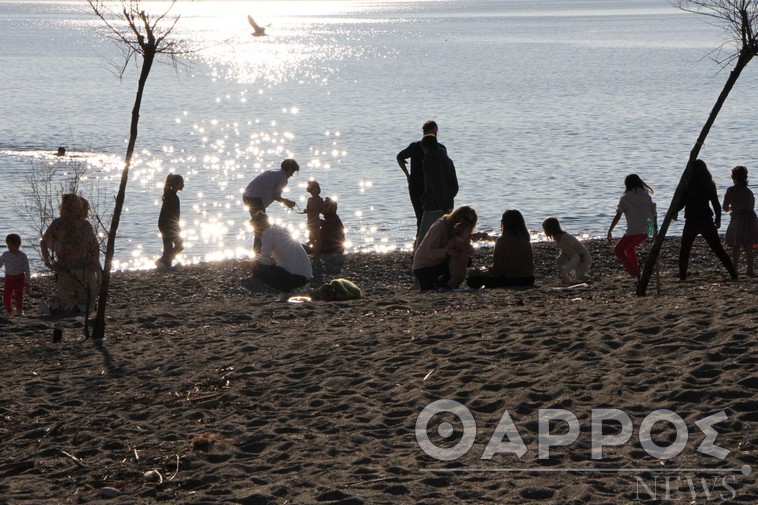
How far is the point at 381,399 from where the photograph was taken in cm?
742

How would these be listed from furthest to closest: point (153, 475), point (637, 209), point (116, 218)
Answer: point (637, 209) < point (116, 218) < point (153, 475)

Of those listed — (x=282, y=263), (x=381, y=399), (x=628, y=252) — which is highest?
(x=628, y=252)

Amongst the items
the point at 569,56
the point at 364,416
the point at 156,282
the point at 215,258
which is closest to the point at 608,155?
the point at 215,258

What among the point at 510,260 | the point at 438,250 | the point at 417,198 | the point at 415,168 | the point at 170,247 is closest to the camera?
the point at 438,250

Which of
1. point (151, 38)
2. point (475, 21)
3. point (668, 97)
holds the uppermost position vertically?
point (475, 21)

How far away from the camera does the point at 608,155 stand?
34.2 m

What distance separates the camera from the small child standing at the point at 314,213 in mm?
14930

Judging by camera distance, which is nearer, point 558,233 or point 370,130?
point 558,233

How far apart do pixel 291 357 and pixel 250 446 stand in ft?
6.49

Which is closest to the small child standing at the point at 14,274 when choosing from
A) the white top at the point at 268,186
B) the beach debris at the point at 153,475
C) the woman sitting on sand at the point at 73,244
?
the woman sitting on sand at the point at 73,244

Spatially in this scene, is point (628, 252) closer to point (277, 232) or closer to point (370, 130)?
point (277, 232)

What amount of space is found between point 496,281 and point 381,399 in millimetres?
4782

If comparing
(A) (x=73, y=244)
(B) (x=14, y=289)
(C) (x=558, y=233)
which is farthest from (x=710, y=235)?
(B) (x=14, y=289)

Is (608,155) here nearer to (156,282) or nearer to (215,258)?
(215,258)
